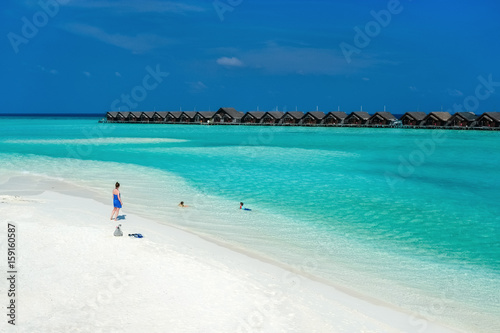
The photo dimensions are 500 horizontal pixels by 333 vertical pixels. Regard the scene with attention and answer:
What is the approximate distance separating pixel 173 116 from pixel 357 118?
163 feet

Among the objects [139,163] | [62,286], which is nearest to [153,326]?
[62,286]

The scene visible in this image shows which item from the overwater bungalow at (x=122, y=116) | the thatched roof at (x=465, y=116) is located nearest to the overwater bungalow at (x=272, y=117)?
the thatched roof at (x=465, y=116)

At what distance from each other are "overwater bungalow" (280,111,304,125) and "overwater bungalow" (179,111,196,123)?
25084mm

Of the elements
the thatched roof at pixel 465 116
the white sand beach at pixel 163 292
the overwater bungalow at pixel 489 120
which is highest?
the thatched roof at pixel 465 116

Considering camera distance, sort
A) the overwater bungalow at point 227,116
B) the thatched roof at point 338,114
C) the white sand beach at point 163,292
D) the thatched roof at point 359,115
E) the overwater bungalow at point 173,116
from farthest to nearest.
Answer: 1. the overwater bungalow at point 173,116
2. the overwater bungalow at point 227,116
3. the thatched roof at point 338,114
4. the thatched roof at point 359,115
5. the white sand beach at point 163,292

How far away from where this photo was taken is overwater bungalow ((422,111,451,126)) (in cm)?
9131

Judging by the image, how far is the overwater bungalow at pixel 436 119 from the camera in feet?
300

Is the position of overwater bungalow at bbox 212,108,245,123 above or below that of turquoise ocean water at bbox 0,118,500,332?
above

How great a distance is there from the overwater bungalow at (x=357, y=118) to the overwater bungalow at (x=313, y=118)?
244 inches

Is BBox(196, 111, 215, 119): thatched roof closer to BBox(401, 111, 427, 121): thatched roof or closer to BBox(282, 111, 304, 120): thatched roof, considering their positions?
BBox(282, 111, 304, 120): thatched roof

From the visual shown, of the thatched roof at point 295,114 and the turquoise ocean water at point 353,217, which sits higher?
the thatched roof at point 295,114

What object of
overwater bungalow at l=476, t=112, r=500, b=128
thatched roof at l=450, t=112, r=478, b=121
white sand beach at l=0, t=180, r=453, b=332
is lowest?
white sand beach at l=0, t=180, r=453, b=332

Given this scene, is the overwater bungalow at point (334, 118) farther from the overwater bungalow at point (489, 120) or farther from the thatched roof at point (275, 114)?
the overwater bungalow at point (489, 120)

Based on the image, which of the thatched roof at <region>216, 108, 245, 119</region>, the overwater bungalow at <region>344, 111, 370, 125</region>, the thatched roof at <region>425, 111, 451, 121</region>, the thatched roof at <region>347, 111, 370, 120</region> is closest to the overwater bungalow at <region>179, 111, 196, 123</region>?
the thatched roof at <region>216, 108, 245, 119</region>
